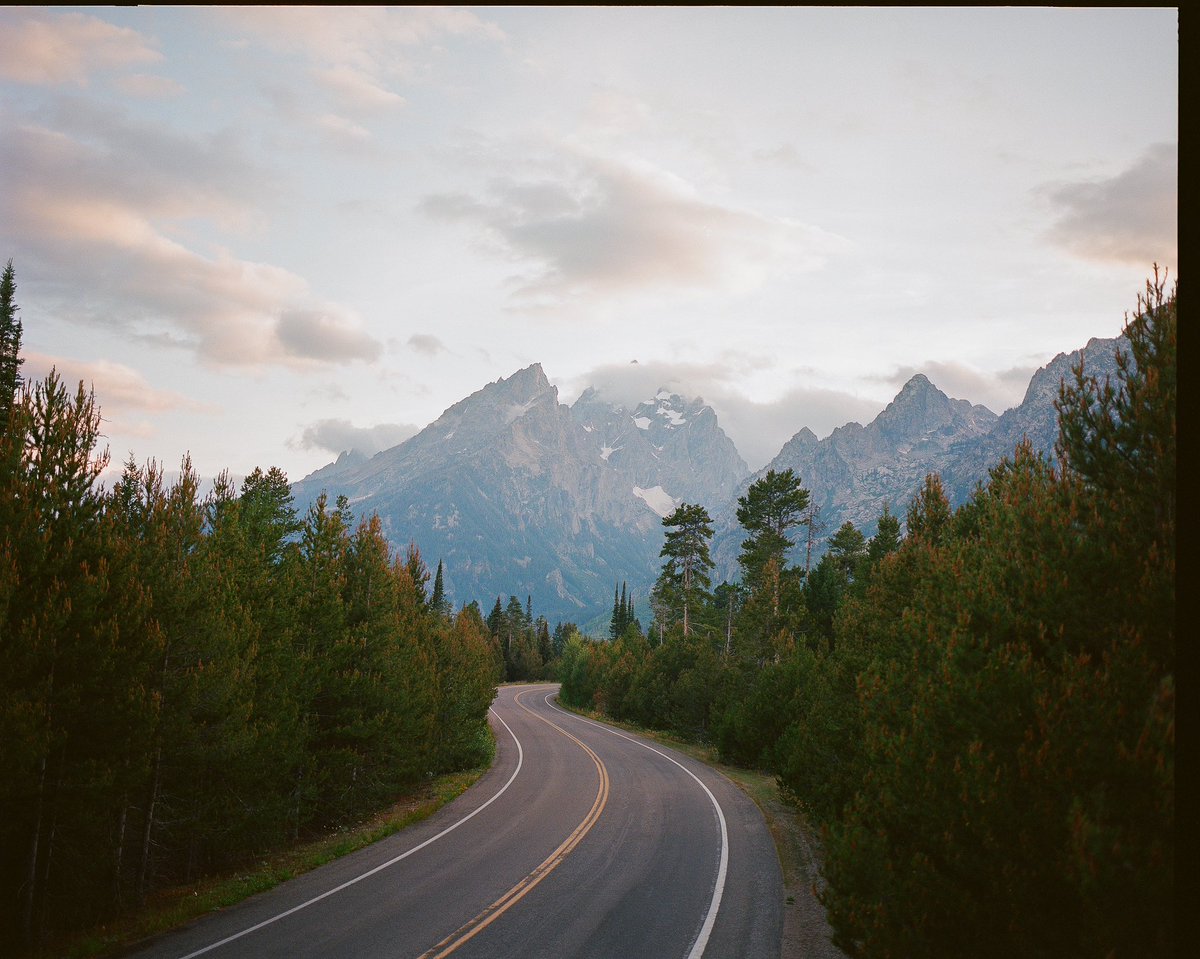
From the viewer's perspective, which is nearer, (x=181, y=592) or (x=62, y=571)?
(x=62, y=571)

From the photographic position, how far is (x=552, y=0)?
10.4ft

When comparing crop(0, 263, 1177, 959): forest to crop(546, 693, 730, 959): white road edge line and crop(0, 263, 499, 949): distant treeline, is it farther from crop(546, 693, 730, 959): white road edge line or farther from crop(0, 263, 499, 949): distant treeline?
crop(546, 693, 730, 959): white road edge line

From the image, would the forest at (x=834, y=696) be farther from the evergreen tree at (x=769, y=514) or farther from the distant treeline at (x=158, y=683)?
the evergreen tree at (x=769, y=514)

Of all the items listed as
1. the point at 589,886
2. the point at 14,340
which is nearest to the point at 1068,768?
the point at 589,886

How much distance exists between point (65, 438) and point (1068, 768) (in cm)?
1591

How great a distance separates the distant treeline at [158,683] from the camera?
1191 cm

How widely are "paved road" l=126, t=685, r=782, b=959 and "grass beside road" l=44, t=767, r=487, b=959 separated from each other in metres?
0.58

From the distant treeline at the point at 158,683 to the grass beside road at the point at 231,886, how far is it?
775 mm

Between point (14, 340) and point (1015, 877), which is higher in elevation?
point (14, 340)

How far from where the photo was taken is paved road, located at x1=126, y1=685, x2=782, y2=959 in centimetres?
1188

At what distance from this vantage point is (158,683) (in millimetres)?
15008

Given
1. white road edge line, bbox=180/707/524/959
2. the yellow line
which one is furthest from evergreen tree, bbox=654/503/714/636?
the yellow line

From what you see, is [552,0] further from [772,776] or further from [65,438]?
[772,776]

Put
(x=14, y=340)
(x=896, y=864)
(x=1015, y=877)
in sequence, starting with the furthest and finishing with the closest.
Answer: (x=14, y=340) → (x=896, y=864) → (x=1015, y=877)
